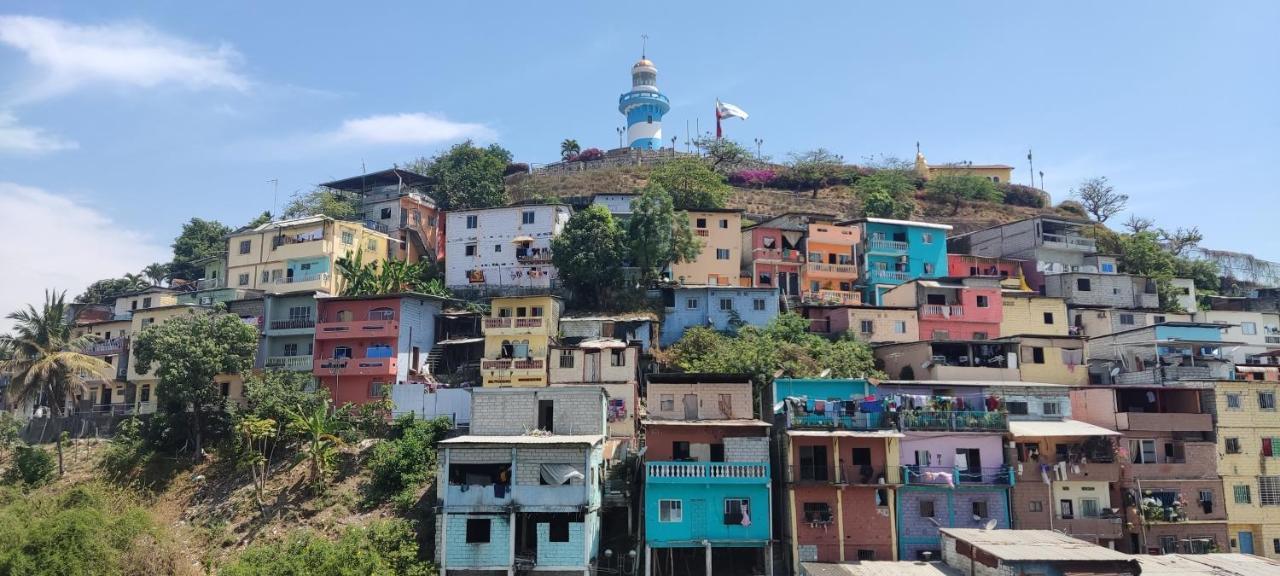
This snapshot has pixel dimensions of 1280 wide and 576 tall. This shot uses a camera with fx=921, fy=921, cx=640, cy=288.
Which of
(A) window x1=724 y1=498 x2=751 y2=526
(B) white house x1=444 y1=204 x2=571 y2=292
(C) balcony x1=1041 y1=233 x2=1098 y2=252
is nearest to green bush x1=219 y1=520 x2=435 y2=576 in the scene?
(A) window x1=724 y1=498 x2=751 y2=526

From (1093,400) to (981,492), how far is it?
8141mm

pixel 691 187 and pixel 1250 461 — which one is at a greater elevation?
pixel 691 187

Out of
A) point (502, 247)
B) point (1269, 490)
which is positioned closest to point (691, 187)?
point (502, 247)

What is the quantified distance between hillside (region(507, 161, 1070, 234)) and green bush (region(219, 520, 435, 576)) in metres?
44.2

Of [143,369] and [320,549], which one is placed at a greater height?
[143,369]

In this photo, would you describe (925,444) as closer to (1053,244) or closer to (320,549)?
(320,549)

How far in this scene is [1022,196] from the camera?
84562mm

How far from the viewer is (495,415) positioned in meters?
34.3

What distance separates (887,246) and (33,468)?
4703cm

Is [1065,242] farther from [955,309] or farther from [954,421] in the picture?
[954,421]

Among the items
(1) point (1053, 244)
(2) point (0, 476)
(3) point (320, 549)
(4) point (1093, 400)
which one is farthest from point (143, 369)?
(1) point (1053, 244)

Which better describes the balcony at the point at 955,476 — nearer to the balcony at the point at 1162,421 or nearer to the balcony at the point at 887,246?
the balcony at the point at 1162,421

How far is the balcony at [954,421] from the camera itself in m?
34.2

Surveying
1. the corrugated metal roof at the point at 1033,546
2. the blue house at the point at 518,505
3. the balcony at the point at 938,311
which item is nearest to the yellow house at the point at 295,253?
the blue house at the point at 518,505
